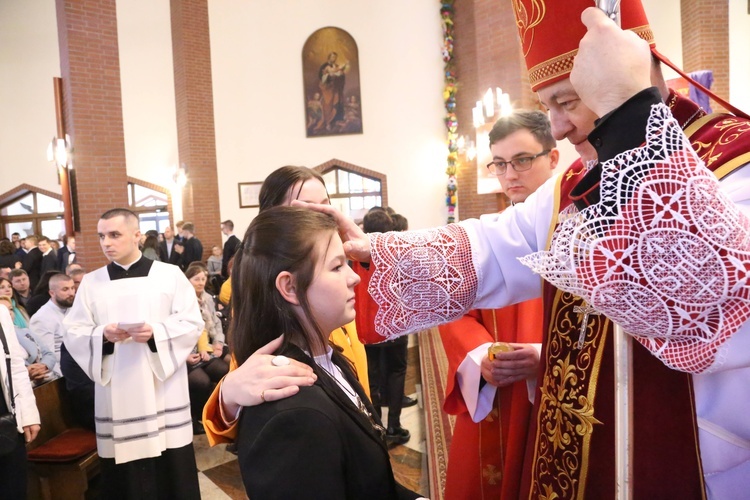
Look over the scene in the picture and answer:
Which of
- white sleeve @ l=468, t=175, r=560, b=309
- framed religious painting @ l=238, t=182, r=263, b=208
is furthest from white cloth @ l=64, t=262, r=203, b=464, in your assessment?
framed religious painting @ l=238, t=182, r=263, b=208

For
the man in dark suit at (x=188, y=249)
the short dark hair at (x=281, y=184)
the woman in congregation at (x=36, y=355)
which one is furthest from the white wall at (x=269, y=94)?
the short dark hair at (x=281, y=184)

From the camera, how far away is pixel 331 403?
1111mm

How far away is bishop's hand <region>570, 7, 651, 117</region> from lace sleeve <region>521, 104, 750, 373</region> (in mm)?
60

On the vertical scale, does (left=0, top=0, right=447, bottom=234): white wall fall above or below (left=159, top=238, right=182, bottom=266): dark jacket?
above

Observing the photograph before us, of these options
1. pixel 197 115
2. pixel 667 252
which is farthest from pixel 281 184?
pixel 197 115

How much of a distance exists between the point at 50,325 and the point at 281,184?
3.70m

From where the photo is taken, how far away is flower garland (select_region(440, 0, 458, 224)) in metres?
12.7

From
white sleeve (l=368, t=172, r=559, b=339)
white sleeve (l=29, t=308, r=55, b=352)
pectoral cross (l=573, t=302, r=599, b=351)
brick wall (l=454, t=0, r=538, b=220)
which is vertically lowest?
white sleeve (l=29, t=308, r=55, b=352)

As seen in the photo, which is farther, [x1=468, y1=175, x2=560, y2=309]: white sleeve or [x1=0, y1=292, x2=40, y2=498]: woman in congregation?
[x1=0, y1=292, x2=40, y2=498]: woman in congregation

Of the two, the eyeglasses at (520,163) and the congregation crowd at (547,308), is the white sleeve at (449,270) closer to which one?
the congregation crowd at (547,308)

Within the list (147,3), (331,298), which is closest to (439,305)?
(331,298)

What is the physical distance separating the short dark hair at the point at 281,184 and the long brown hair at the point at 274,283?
77 centimetres

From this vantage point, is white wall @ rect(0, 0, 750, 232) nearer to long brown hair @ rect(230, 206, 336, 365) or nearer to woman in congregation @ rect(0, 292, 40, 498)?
woman in congregation @ rect(0, 292, 40, 498)

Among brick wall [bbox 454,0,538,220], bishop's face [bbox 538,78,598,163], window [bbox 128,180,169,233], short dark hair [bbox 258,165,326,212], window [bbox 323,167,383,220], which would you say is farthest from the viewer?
window [bbox 128,180,169,233]
